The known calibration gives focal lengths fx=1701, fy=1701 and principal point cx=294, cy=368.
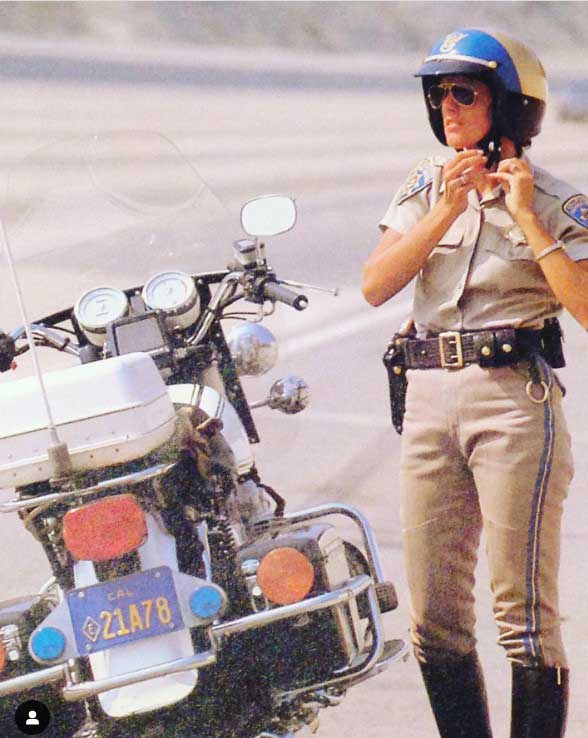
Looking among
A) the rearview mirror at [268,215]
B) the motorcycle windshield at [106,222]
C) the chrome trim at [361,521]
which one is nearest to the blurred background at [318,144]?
the motorcycle windshield at [106,222]

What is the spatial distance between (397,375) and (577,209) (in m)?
0.64

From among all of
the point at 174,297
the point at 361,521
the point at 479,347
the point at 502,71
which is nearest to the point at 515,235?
the point at 479,347

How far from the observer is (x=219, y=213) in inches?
190

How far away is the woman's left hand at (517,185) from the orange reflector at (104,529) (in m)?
1.02

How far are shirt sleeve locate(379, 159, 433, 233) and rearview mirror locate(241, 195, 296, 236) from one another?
1.45 feet

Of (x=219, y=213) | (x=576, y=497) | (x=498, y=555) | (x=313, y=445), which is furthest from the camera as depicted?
(x=313, y=445)

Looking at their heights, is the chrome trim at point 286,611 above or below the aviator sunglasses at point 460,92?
below

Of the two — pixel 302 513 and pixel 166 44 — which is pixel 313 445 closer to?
pixel 302 513

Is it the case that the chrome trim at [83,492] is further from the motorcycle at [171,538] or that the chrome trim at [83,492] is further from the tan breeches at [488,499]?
the tan breeches at [488,499]

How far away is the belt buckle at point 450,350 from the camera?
3.79 meters

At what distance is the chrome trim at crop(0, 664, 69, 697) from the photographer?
3.61 m

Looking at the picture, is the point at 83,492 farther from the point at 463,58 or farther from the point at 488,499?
the point at 463,58

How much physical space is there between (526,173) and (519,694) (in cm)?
117

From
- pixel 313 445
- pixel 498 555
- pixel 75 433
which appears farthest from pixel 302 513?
pixel 313 445
